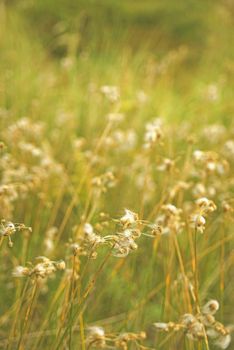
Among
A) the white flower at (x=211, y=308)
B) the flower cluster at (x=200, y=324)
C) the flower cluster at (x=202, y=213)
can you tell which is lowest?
the flower cluster at (x=200, y=324)

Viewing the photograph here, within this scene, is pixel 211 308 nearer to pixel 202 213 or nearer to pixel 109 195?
pixel 202 213

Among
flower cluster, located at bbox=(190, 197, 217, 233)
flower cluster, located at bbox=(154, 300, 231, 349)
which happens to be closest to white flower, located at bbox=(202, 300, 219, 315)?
flower cluster, located at bbox=(154, 300, 231, 349)

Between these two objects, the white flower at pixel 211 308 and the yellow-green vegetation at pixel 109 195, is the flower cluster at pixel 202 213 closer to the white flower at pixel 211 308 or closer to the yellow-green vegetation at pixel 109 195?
the yellow-green vegetation at pixel 109 195

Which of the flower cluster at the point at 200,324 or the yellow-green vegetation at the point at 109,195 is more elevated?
the yellow-green vegetation at the point at 109,195

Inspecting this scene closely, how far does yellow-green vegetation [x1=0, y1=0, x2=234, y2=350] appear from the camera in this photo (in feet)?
5.31

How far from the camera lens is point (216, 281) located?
243 cm

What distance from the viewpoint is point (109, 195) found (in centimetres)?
292

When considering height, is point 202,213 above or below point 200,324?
above

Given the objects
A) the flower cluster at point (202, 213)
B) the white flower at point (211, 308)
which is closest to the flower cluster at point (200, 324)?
the white flower at point (211, 308)

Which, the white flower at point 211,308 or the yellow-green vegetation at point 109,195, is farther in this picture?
the yellow-green vegetation at point 109,195

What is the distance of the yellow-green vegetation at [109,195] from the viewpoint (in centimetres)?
162

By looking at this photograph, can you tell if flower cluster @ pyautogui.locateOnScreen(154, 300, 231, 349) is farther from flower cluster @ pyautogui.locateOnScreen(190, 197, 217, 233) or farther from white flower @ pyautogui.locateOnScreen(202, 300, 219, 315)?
flower cluster @ pyautogui.locateOnScreen(190, 197, 217, 233)

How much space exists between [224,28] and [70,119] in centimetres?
457

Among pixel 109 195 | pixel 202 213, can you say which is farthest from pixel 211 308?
pixel 109 195
